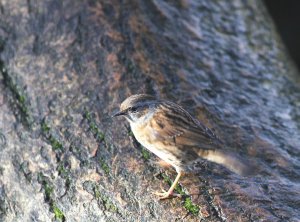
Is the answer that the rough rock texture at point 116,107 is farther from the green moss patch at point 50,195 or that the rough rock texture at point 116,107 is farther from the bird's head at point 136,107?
the bird's head at point 136,107

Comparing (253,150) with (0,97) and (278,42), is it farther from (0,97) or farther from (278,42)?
(278,42)

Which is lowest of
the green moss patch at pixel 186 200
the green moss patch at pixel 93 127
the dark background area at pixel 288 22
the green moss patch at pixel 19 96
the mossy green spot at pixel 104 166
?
the dark background area at pixel 288 22

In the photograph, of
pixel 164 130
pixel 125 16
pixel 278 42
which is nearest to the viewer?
pixel 164 130

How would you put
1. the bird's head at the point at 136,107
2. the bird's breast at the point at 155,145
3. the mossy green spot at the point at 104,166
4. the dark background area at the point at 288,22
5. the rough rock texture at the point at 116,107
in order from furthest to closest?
the dark background area at the point at 288,22
the bird's head at the point at 136,107
the bird's breast at the point at 155,145
the mossy green spot at the point at 104,166
the rough rock texture at the point at 116,107

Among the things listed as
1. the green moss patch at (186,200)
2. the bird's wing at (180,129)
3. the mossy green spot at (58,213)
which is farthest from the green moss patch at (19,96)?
the green moss patch at (186,200)

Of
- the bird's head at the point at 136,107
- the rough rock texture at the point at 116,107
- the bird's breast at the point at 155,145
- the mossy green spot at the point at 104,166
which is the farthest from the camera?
the bird's head at the point at 136,107

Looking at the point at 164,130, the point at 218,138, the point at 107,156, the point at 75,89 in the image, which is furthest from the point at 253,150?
the point at 75,89
